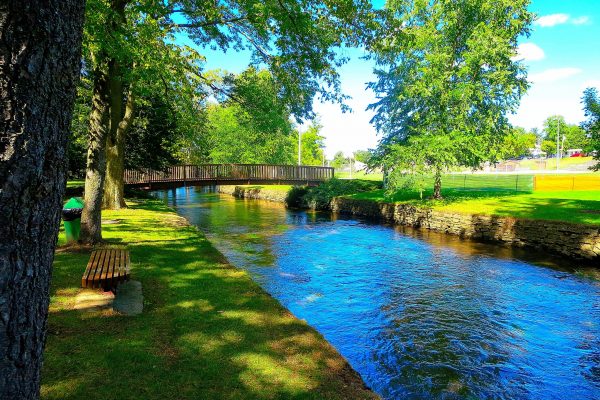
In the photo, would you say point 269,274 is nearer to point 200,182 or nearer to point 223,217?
point 223,217

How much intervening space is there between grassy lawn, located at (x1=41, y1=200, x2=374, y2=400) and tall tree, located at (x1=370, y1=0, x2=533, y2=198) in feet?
56.7

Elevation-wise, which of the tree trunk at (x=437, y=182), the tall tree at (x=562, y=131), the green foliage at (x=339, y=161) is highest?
the tall tree at (x=562, y=131)

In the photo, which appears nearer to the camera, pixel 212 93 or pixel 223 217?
pixel 212 93

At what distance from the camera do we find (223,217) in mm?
25547

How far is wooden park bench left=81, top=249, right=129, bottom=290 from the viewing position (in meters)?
5.85

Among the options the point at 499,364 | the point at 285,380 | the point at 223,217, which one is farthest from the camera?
the point at 223,217

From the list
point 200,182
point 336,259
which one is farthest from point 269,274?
point 200,182

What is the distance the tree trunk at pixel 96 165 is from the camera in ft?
31.6

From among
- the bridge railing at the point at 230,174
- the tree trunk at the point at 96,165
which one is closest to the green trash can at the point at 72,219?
the tree trunk at the point at 96,165

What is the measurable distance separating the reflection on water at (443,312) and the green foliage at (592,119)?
4378mm

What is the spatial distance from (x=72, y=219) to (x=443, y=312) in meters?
9.05

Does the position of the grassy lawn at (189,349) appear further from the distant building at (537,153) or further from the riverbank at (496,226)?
the distant building at (537,153)

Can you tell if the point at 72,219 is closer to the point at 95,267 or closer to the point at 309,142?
the point at 95,267

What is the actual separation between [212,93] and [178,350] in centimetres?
1459
